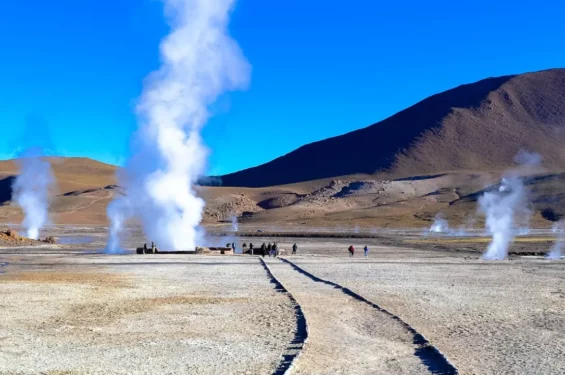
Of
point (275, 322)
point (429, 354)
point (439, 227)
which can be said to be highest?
point (439, 227)

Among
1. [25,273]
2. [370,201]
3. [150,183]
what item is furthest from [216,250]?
[370,201]

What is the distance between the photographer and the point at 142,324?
52.9 feet

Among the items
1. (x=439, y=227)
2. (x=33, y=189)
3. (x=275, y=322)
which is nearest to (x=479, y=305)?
(x=275, y=322)

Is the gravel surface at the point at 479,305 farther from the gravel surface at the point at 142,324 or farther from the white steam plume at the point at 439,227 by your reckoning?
the white steam plume at the point at 439,227

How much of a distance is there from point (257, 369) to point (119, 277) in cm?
1683

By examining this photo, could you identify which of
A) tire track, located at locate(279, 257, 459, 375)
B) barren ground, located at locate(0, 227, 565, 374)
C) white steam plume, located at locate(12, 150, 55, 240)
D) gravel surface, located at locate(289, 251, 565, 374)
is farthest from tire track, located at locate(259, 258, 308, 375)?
white steam plume, located at locate(12, 150, 55, 240)

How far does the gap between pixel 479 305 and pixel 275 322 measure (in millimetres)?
6167

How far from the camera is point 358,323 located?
16.4 m

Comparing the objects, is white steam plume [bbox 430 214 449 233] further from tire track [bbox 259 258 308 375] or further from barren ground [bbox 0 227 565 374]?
tire track [bbox 259 258 308 375]

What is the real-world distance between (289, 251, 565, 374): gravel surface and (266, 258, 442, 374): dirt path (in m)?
0.65

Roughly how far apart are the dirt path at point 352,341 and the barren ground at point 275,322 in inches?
1.0

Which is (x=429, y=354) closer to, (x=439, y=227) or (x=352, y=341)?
(x=352, y=341)

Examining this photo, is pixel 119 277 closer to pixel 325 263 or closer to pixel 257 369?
pixel 325 263

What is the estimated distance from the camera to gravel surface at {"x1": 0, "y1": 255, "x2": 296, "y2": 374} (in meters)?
12.3
